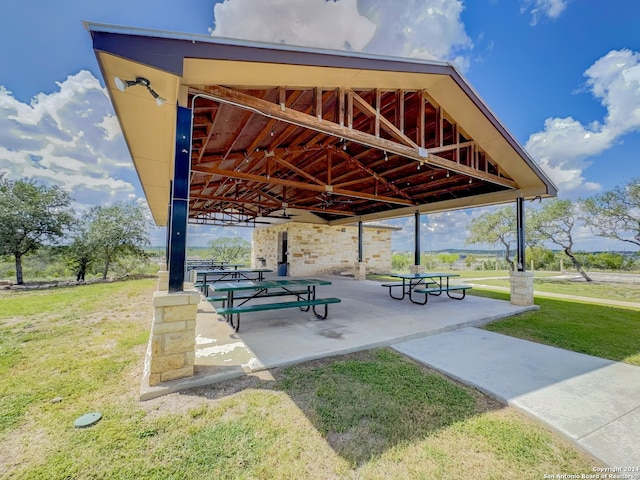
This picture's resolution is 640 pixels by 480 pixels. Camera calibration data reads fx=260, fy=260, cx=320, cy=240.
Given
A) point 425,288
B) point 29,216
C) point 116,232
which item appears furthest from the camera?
point 116,232

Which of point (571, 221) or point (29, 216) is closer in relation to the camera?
point (29, 216)

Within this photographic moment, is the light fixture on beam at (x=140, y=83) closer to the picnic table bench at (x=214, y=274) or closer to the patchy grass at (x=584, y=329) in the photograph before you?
the picnic table bench at (x=214, y=274)

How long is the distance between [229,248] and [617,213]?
859 inches

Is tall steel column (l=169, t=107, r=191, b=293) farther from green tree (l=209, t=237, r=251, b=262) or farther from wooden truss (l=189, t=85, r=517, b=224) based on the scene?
green tree (l=209, t=237, r=251, b=262)

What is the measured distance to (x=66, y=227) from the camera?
11.6m

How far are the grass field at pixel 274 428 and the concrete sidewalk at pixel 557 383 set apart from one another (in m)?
0.17

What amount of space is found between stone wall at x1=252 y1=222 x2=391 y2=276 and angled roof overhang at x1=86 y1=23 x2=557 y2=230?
4596mm

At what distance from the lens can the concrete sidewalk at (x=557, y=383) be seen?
181 cm

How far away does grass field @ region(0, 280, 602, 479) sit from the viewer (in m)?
1.56

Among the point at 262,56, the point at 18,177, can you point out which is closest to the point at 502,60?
the point at 262,56

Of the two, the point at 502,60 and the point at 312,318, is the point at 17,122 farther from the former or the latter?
the point at 502,60

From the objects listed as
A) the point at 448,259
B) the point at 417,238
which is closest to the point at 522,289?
the point at 417,238

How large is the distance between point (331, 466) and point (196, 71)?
3.61 meters

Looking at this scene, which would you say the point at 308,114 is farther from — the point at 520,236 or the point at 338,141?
the point at 520,236
